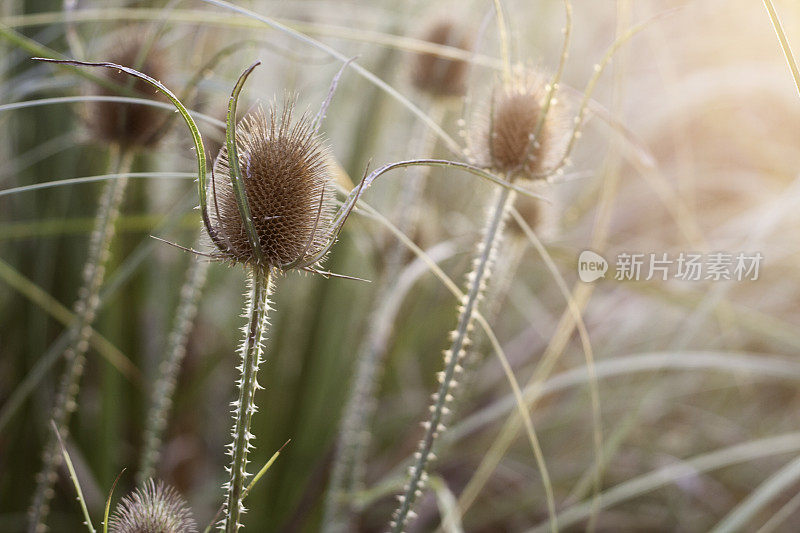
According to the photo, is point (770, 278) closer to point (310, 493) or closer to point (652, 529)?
point (652, 529)

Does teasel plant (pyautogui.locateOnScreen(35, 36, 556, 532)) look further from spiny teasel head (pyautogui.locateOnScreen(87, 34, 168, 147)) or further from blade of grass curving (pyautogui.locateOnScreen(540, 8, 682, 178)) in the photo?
spiny teasel head (pyautogui.locateOnScreen(87, 34, 168, 147))

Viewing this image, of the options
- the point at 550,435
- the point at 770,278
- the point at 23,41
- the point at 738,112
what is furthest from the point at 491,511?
the point at 738,112

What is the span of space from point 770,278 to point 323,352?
4.58 feet

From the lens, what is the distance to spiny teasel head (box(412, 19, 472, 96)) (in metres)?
1.35

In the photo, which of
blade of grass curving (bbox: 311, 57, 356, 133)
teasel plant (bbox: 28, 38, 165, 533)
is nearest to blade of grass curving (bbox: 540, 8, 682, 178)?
blade of grass curving (bbox: 311, 57, 356, 133)

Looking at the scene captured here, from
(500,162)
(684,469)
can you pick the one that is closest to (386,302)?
(500,162)

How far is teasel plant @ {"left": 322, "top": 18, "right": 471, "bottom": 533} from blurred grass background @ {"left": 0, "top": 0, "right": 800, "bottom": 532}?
78mm

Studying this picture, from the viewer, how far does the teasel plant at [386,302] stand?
1.06 m

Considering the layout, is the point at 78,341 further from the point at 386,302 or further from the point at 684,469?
the point at 684,469

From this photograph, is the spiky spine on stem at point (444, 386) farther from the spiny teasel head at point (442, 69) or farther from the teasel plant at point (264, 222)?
the spiny teasel head at point (442, 69)

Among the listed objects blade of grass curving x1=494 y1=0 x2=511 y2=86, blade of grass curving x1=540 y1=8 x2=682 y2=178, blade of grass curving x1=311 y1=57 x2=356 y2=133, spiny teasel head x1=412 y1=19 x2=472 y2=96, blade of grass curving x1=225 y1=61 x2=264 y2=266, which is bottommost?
blade of grass curving x1=225 y1=61 x2=264 y2=266

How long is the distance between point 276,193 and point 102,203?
1.44 ft

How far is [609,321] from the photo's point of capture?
211cm

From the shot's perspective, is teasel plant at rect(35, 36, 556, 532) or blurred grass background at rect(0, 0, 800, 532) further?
blurred grass background at rect(0, 0, 800, 532)
